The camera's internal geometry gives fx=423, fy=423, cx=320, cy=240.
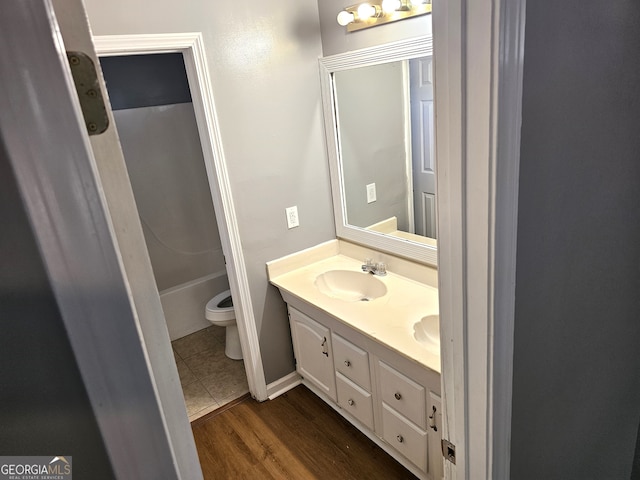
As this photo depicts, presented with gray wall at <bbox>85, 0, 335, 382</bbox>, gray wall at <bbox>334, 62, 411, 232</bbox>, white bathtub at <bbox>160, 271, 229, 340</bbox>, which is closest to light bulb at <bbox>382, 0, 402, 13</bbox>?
gray wall at <bbox>334, 62, 411, 232</bbox>

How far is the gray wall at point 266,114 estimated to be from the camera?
195 centimetres

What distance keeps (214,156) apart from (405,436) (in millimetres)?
1630

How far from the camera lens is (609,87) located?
881 mm

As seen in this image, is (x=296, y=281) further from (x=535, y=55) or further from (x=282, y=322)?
(x=535, y=55)

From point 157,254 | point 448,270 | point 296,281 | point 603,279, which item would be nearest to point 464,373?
point 448,270

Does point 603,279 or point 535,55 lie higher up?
point 535,55

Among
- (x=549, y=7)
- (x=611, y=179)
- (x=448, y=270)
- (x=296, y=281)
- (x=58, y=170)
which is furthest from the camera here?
(x=296, y=281)

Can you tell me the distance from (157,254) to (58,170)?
3584mm

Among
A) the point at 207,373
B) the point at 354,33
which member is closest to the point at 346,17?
the point at 354,33

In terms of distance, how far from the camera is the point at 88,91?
38 cm

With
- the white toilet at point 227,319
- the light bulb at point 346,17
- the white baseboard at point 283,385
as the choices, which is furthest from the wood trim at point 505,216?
the white toilet at point 227,319

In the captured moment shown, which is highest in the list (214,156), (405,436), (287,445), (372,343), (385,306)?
(214,156)

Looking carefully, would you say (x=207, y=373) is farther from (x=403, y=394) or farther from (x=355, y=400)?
(x=403, y=394)

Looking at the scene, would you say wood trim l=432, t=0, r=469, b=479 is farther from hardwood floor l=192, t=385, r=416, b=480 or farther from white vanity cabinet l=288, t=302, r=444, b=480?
hardwood floor l=192, t=385, r=416, b=480
